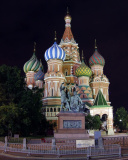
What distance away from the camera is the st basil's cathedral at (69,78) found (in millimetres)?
43062

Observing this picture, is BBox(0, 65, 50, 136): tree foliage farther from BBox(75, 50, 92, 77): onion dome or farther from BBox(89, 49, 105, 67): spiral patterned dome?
BBox(89, 49, 105, 67): spiral patterned dome

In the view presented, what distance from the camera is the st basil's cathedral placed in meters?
43.1

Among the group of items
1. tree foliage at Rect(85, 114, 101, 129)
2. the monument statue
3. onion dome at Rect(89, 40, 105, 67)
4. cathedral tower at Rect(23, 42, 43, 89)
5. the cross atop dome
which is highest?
the cross atop dome

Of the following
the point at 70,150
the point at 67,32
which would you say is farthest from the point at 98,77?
the point at 70,150

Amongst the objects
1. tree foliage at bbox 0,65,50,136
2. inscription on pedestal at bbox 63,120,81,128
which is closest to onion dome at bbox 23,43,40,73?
tree foliage at bbox 0,65,50,136

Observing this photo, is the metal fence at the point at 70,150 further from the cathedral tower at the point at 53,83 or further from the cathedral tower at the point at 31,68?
the cathedral tower at the point at 31,68

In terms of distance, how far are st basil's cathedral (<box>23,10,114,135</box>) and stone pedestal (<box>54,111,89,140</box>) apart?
68.2ft

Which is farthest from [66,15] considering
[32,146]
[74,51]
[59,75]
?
[32,146]

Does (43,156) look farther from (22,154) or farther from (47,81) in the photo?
(47,81)

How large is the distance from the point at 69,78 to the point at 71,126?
105ft

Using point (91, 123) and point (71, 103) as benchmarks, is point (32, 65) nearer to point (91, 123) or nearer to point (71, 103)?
point (91, 123)

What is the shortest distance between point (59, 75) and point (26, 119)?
24.7 meters

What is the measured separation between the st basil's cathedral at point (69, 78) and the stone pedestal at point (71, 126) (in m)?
20.8

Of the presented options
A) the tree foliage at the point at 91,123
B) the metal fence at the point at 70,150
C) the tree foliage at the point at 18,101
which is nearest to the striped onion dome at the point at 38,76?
the tree foliage at the point at 91,123
